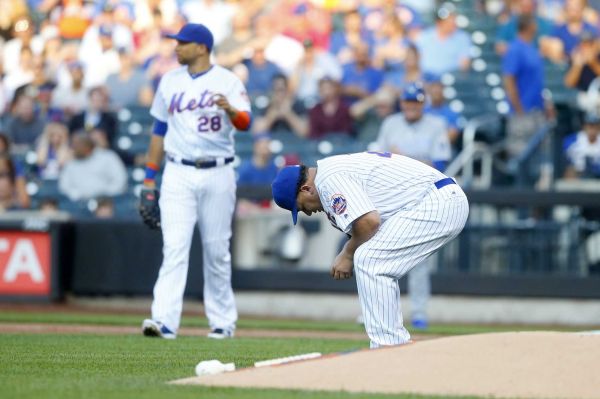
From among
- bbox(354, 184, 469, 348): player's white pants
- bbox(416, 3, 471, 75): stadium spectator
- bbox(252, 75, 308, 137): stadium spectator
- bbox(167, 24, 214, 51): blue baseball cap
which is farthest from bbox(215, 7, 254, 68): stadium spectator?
bbox(354, 184, 469, 348): player's white pants

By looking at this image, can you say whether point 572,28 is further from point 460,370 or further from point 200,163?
point 460,370

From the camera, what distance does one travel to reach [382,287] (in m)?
7.70

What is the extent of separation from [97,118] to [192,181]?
8.07m

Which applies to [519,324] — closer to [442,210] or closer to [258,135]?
[258,135]

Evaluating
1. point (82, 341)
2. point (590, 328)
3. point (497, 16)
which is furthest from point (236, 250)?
point (497, 16)

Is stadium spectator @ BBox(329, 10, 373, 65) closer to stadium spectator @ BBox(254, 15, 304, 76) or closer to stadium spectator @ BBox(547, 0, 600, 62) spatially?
stadium spectator @ BBox(254, 15, 304, 76)

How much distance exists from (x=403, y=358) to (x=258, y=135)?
11.0m

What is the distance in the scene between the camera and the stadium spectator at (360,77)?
58.7 feet

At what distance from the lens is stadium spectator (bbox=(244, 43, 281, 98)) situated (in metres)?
18.9

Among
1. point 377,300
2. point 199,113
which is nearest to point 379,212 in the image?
point 377,300

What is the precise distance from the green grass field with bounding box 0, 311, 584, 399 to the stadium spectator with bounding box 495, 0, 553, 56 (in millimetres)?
6418

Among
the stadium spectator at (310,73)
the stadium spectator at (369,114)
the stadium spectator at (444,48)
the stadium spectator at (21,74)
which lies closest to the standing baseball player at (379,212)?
the stadium spectator at (369,114)

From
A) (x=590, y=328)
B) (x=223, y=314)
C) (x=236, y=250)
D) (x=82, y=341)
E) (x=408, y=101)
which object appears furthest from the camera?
(x=236, y=250)

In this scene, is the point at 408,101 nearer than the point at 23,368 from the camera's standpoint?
No
